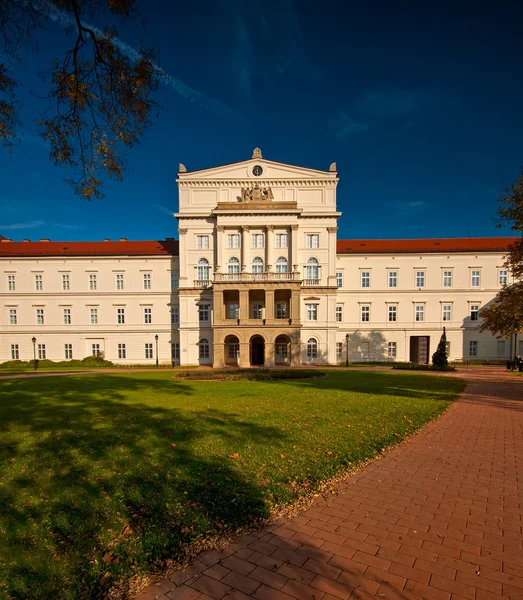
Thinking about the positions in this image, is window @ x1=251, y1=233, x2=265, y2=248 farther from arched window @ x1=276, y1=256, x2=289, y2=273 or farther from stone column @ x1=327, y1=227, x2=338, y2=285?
stone column @ x1=327, y1=227, x2=338, y2=285

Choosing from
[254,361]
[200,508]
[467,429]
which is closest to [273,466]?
[200,508]

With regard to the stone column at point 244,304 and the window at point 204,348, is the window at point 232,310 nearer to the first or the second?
the stone column at point 244,304

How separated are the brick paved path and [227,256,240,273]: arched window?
95.9 ft

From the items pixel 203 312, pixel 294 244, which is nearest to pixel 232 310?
pixel 203 312

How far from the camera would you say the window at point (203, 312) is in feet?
114

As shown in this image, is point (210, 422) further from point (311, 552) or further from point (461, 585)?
point (461, 585)

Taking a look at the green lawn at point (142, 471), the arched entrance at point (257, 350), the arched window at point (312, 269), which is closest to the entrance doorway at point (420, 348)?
the arched window at point (312, 269)

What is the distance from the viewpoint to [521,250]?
547 inches

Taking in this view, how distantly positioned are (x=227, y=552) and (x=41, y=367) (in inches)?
1427

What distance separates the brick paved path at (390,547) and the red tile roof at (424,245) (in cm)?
3323

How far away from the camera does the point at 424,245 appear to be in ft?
125

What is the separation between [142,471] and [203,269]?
30.5 m

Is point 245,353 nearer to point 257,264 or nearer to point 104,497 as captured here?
point 257,264

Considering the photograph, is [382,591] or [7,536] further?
[7,536]
